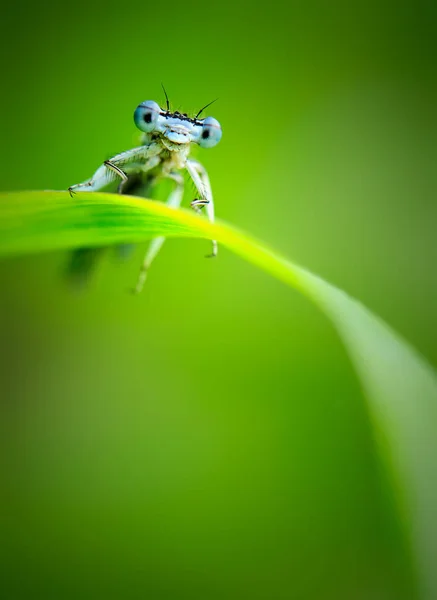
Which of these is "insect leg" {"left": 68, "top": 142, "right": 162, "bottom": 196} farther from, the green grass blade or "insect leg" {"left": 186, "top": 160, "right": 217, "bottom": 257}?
the green grass blade

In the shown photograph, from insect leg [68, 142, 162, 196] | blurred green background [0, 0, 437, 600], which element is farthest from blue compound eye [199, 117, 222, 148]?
blurred green background [0, 0, 437, 600]

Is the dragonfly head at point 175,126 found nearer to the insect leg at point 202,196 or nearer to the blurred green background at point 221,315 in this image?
the insect leg at point 202,196

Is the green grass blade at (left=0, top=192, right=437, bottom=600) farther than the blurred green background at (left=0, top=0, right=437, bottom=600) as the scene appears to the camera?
No

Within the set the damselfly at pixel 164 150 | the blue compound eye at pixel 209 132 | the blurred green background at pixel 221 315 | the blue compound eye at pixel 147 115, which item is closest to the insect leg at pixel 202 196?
the damselfly at pixel 164 150

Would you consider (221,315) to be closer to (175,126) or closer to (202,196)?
(202,196)

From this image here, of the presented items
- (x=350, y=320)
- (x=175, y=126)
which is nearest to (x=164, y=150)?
(x=175, y=126)

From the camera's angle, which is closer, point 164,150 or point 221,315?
point 164,150

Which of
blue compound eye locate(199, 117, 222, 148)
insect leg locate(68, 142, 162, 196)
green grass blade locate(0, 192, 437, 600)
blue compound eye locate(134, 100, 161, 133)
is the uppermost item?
blue compound eye locate(199, 117, 222, 148)
